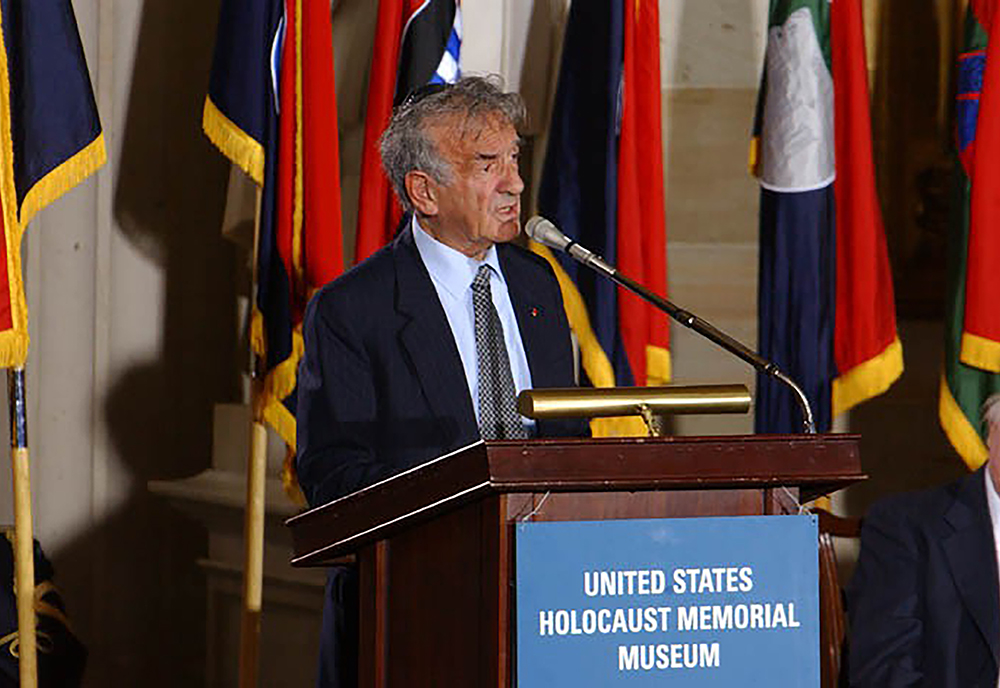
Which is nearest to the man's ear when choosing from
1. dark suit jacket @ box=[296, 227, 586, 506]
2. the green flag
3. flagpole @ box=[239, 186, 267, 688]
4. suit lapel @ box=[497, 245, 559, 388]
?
dark suit jacket @ box=[296, 227, 586, 506]

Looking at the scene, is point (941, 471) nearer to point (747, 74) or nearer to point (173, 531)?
point (747, 74)

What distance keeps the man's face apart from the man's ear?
11 mm

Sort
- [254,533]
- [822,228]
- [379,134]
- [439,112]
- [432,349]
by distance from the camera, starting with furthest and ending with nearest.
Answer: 1. [822,228]
2. [254,533]
3. [379,134]
4. [439,112]
5. [432,349]

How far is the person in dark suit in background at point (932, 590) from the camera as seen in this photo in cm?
412

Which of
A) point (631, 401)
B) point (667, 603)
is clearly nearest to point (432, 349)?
point (631, 401)

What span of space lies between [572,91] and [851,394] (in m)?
1.19

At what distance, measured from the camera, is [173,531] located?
631 centimetres

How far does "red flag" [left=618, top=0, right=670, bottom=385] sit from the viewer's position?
5.07m

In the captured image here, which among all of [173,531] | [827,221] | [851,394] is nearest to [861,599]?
[851,394]

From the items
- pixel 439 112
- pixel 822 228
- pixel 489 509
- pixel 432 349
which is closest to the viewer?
pixel 489 509

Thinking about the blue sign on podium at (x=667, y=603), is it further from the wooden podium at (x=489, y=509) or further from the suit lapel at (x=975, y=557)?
the suit lapel at (x=975, y=557)

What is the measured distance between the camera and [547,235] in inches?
113

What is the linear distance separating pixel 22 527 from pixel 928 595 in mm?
2232

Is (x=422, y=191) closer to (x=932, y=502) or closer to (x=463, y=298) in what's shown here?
(x=463, y=298)
